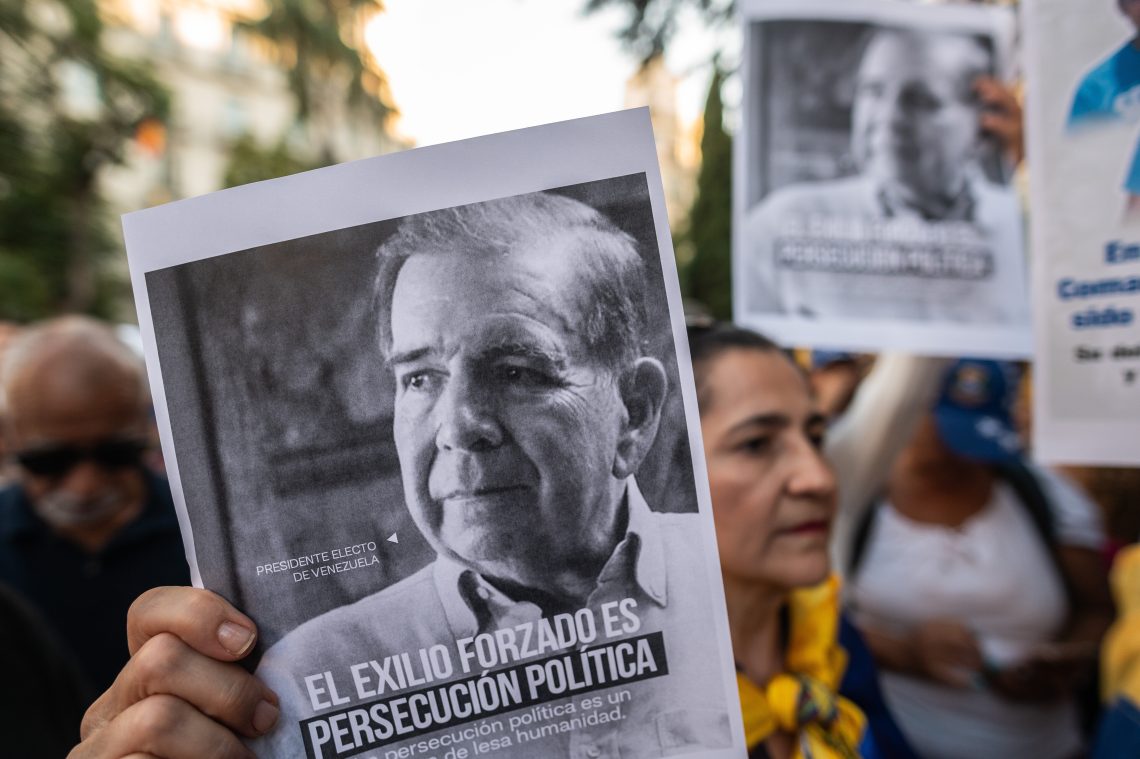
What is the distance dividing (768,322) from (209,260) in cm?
103

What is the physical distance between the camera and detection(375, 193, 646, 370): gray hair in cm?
77

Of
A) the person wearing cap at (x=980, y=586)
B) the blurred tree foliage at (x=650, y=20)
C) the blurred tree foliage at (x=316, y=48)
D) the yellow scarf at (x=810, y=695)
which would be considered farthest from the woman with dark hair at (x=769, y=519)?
the blurred tree foliage at (x=316, y=48)

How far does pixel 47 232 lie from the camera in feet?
53.7

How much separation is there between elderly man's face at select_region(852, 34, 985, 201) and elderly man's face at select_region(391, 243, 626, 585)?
1.02 meters

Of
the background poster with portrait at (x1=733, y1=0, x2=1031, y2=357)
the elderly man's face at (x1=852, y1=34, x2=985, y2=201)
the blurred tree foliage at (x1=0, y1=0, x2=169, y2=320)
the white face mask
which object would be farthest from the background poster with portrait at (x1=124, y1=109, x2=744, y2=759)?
the blurred tree foliage at (x1=0, y1=0, x2=169, y2=320)

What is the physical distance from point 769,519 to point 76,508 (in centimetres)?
196

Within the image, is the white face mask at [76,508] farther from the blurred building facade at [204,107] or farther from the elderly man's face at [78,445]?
the blurred building facade at [204,107]

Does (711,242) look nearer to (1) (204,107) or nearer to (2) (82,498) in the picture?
(2) (82,498)

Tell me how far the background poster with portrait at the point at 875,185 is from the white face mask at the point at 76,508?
1.84 meters

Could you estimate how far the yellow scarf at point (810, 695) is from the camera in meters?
1.26

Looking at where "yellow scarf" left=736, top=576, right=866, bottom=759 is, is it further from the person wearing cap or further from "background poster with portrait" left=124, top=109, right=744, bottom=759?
the person wearing cap

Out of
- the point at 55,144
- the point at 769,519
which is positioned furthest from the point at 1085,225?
the point at 55,144

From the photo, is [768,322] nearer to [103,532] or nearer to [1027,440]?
[1027,440]

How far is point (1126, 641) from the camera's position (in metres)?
1.47
